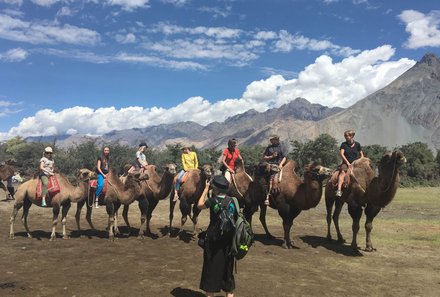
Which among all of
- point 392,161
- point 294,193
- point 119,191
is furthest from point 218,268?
point 119,191

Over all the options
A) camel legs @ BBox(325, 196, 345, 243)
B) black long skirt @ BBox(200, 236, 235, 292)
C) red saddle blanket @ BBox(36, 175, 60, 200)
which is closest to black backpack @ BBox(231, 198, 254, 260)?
black long skirt @ BBox(200, 236, 235, 292)

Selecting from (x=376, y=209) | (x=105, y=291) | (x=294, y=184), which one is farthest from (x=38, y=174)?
(x=376, y=209)

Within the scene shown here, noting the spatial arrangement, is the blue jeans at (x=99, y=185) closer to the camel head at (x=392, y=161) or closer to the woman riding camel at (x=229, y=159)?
the woman riding camel at (x=229, y=159)

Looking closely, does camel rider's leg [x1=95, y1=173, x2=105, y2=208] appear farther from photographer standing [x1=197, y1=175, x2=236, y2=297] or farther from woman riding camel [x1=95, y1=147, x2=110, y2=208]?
photographer standing [x1=197, y1=175, x2=236, y2=297]

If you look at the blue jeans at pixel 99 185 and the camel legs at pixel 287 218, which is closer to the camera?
the camel legs at pixel 287 218

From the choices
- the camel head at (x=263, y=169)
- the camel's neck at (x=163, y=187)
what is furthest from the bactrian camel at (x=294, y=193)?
the camel's neck at (x=163, y=187)

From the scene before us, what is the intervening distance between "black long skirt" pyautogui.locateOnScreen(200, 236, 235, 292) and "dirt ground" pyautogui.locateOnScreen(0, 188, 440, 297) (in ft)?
3.50

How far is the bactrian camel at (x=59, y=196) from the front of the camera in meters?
11.4

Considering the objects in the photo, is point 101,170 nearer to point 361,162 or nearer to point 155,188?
point 155,188

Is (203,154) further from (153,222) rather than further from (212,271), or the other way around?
(212,271)

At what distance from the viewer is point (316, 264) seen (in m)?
9.20

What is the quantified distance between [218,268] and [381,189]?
570 cm

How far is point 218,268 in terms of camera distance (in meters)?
5.98

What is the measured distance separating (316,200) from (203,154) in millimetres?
74908
